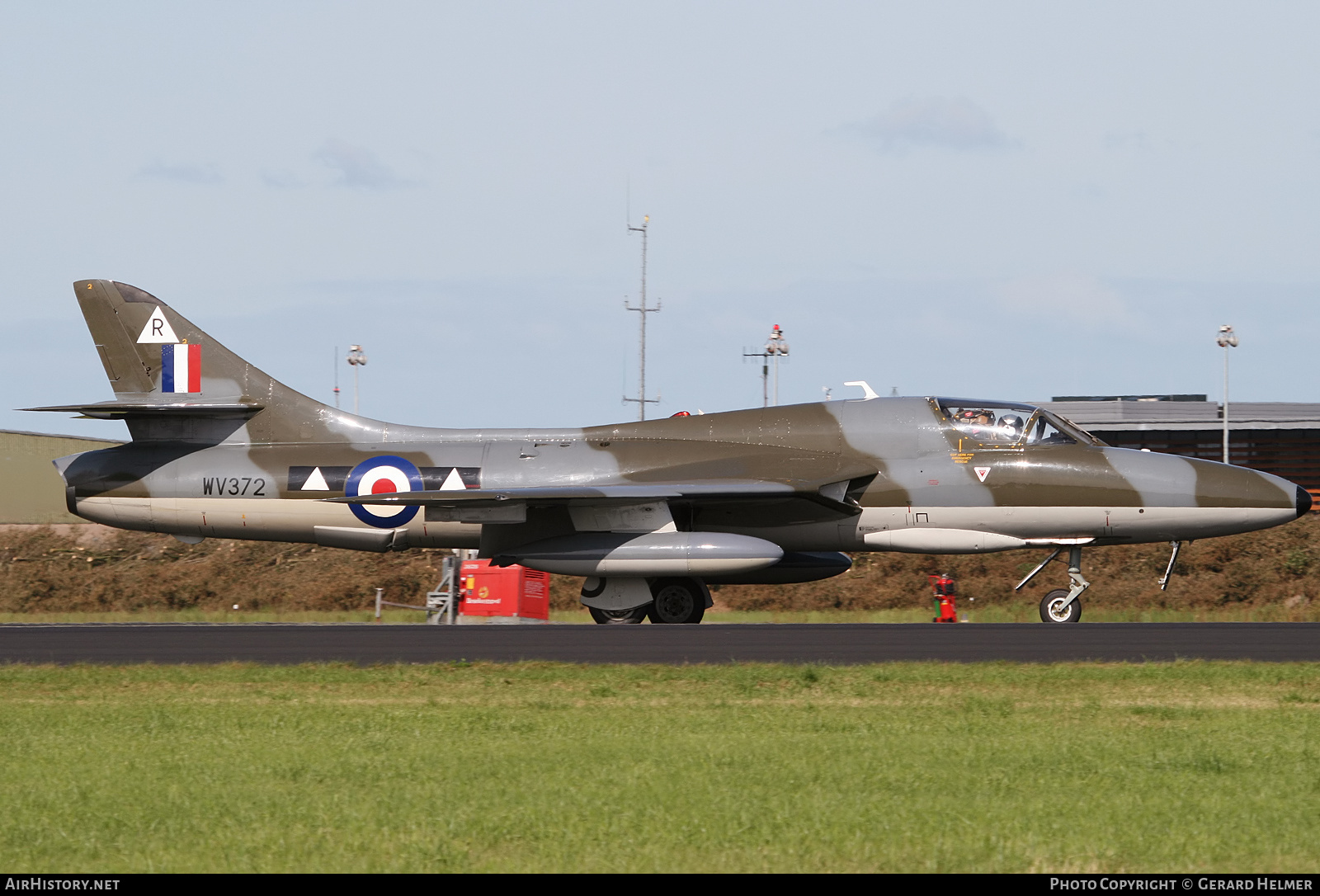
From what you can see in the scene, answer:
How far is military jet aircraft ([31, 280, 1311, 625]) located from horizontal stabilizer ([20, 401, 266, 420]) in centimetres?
5

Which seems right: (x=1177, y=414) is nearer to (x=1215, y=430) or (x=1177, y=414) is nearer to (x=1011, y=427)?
(x=1215, y=430)

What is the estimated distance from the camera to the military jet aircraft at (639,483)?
60.7 ft

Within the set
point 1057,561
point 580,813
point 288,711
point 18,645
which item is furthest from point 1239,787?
point 1057,561

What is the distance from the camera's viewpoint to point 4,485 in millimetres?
42312

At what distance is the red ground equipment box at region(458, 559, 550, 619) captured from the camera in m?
21.1

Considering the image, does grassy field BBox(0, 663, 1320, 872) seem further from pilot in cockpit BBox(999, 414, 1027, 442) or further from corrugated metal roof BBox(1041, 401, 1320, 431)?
corrugated metal roof BBox(1041, 401, 1320, 431)

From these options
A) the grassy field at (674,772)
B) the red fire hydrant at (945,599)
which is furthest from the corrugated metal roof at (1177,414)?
the grassy field at (674,772)

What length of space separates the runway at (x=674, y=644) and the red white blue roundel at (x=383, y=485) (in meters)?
2.70

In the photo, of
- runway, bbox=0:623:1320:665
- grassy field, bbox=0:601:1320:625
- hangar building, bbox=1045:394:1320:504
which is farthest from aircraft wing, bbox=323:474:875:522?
hangar building, bbox=1045:394:1320:504

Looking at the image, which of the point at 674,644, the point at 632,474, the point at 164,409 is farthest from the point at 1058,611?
the point at 164,409

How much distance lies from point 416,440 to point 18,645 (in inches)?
263

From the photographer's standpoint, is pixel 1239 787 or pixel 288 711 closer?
pixel 1239 787

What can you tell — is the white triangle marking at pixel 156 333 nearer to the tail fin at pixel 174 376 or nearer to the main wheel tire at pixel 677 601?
the tail fin at pixel 174 376
